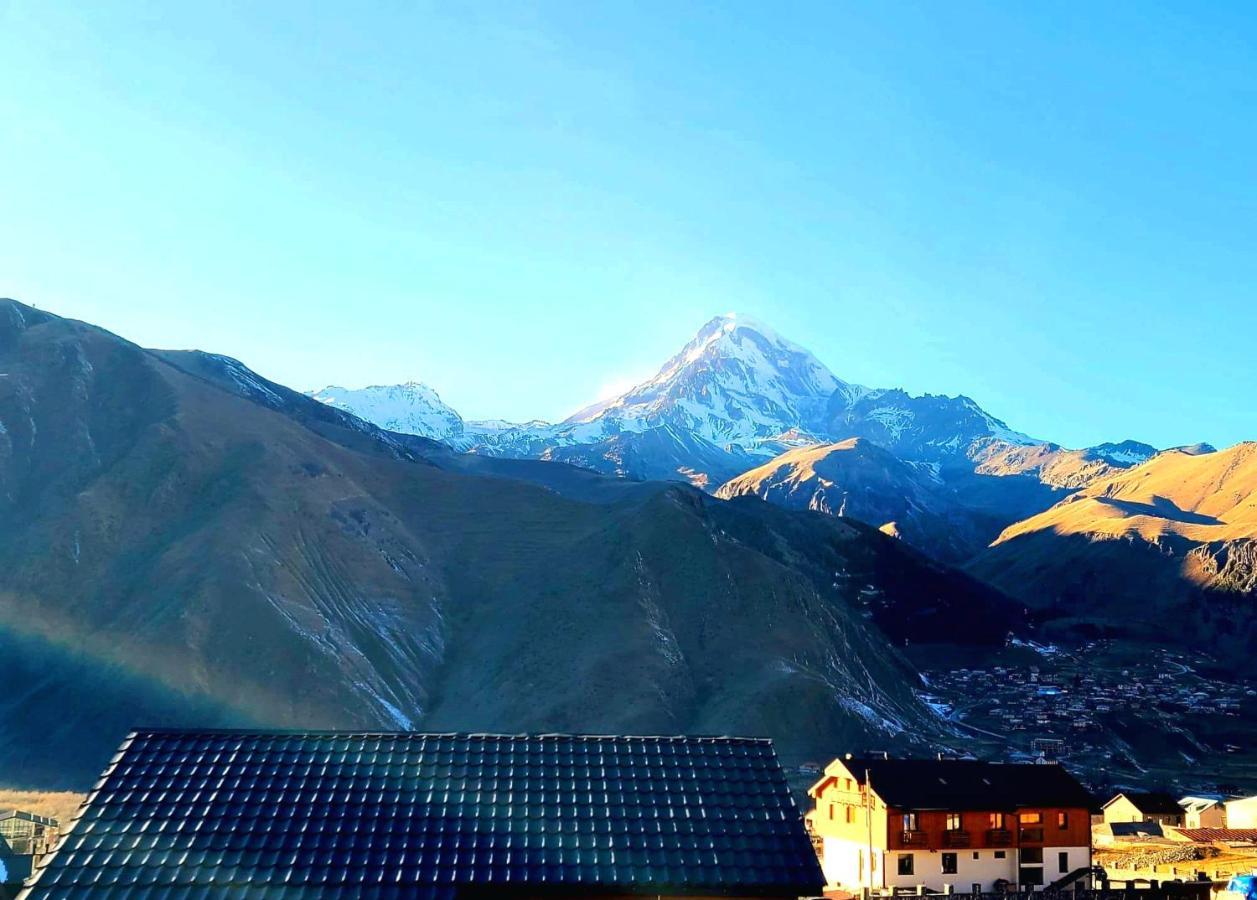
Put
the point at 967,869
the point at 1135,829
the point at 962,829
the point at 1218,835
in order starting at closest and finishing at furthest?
1. the point at 962,829
2. the point at 967,869
3. the point at 1218,835
4. the point at 1135,829

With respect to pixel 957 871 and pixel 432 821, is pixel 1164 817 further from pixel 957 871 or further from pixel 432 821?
pixel 432 821

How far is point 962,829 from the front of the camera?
226 ft

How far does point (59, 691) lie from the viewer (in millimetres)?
132000

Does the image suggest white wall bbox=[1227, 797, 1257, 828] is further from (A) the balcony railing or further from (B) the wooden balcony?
(A) the balcony railing

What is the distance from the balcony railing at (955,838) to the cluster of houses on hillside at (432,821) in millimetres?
52879

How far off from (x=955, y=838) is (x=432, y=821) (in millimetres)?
56612

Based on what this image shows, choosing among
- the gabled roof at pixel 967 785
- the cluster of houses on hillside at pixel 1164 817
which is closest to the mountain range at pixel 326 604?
the cluster of houses on hillside at pixel 1164 817

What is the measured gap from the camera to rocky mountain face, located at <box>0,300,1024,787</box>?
133 m

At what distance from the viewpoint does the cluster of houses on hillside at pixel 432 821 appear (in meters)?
18.3

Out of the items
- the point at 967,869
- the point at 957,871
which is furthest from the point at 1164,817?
the point at 957,871

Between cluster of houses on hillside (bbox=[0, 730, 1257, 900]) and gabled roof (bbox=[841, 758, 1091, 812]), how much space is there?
5178 cm

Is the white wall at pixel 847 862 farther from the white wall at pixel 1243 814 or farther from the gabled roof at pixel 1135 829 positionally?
the white wall at pixel 1243 814

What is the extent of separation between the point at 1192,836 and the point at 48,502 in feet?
476

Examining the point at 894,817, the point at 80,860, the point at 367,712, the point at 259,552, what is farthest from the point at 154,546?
the point at 80,860
